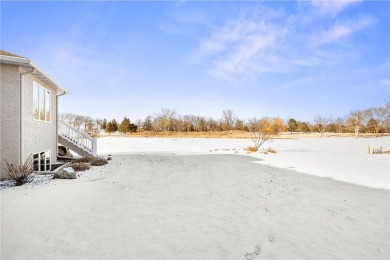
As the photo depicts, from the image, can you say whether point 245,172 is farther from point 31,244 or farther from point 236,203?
point 31,244

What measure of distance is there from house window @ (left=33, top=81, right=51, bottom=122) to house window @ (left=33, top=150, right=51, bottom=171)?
178cm

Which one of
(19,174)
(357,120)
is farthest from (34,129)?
(357,120)

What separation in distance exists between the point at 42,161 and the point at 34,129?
2351mm

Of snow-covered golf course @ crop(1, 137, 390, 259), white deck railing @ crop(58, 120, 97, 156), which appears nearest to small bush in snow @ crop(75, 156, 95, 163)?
white deck railing @ crop(58, 120, 97, 156)

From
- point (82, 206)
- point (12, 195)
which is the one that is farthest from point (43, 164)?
point (82, 206)

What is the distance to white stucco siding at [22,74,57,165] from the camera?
29.3 feet

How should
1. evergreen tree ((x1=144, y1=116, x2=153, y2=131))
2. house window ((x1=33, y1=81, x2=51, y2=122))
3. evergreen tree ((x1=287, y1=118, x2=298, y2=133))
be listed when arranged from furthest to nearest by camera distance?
evergreen tree ((x1=287, y1=118, x2=298, y2=133)) → evergreen tree ((x1=144, y1=116, x2=153, y2=131)) → house window ((x1=33, y1=81, x2=51, y2=122))

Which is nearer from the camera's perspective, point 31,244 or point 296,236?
point 31,244

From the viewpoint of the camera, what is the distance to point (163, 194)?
699 cm

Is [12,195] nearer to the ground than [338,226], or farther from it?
farther from it

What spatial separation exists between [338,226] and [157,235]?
4.02 m

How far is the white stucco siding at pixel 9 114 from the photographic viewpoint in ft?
27.3

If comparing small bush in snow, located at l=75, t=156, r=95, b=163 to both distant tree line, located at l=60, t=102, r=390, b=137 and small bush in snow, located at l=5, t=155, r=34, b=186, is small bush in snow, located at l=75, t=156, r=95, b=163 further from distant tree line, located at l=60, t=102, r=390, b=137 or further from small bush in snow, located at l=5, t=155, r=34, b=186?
distant tree line, located at l=60, t=102, r=390, b=137

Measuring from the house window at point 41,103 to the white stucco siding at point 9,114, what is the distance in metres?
1.52
